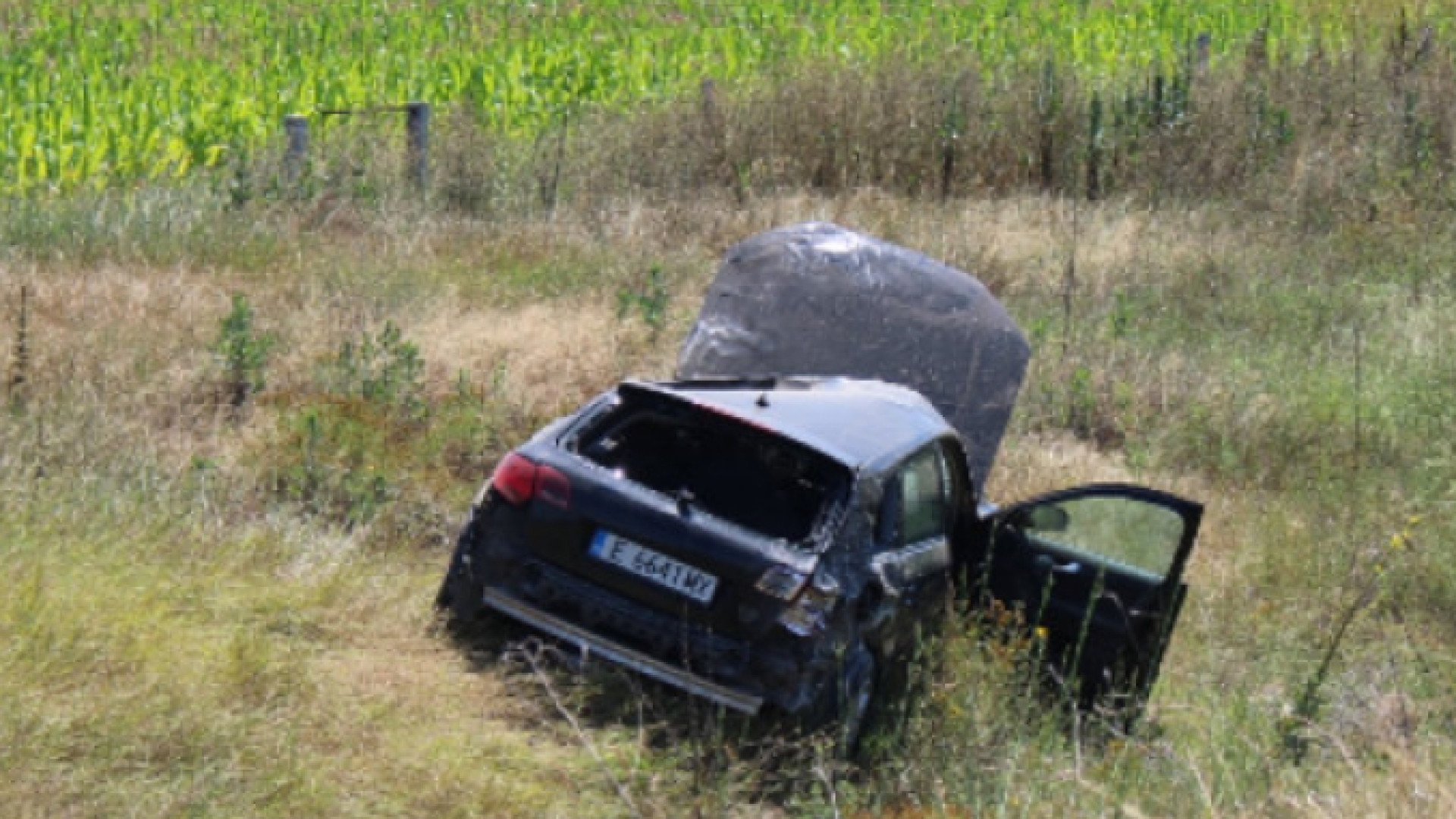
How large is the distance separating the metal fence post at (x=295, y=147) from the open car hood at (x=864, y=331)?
6.15m

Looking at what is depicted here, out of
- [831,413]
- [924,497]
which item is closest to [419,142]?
[831,413]

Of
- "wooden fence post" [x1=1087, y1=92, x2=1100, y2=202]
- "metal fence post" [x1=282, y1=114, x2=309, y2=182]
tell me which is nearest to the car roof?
"metal fence post" [x1=282, y1=114, x2=309, y2=182]

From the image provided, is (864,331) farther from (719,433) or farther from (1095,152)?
(1095,152)

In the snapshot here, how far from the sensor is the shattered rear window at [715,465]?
8039 millimetres

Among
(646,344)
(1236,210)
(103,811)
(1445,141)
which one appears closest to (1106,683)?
(103,811)

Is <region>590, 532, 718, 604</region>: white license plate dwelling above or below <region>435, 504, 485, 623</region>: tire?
above

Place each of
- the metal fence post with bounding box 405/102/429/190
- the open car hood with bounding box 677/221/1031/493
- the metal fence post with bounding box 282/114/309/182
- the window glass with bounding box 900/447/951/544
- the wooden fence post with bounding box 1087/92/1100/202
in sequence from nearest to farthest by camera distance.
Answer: the window glass with bounding box 900/447/951/544
the open car hood with bounding box 677/221/1031/493
the metal fence post with bounding box 282/114/309/182
the metal fence post with bounding box 405/102/429/190
the wooden fence post with bounding box 1087/92/1100/202

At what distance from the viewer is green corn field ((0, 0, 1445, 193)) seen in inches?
760

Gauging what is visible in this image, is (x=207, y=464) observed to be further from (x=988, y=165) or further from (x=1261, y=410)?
(x=988, y=165)

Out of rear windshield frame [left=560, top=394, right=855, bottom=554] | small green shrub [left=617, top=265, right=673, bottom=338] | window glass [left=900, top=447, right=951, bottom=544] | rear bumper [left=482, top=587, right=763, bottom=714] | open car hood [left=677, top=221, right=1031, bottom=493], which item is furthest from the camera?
small green shrub [left=617, top=265, right=673, bottom=338]

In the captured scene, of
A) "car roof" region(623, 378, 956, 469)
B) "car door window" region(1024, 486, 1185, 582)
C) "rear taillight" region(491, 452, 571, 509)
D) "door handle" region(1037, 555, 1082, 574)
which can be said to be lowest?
"door handle" region(1037, 555, 1082, 574)

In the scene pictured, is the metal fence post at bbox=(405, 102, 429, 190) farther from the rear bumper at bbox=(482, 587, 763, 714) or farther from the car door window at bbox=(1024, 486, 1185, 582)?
the rear bumper at bbox=(482, 587, 763, 714)

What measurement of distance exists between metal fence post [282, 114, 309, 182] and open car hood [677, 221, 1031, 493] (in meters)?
6.15

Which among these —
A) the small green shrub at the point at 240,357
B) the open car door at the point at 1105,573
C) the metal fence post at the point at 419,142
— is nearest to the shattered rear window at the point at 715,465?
the open car door at the point at 1105,573
